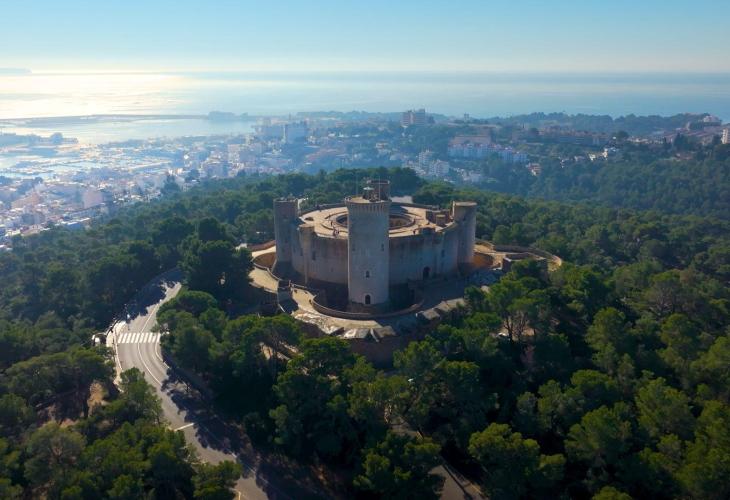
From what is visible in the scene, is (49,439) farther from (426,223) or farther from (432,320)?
(426,223)

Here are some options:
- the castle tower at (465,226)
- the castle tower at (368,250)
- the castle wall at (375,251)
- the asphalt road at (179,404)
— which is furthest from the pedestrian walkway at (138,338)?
the castle tower at (465,226)

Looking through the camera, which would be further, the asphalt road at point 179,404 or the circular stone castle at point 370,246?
the circular stone castle at point 370,246

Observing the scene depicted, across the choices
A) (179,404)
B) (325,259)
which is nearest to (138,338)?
(179,404)

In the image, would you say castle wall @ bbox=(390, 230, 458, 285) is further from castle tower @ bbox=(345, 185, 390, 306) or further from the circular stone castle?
castle tower @ bbox=(345, 185, 390, 306)

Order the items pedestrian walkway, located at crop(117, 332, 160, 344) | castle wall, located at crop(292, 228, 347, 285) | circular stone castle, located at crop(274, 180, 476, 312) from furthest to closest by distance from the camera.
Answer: castle wall, located at crop(292, 228, 347, 285) < pedestrian walkway, located at crop(117, 332, 160, 344) < circular stone castle, located at crop(274, 180, 476, 312)

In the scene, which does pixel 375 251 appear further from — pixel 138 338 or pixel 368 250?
pixel 138 338

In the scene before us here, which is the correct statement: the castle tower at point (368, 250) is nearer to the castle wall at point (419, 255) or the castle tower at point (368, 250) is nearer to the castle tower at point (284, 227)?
the castle wall at point (419, 255)

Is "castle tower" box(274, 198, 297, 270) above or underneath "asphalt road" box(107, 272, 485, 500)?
above

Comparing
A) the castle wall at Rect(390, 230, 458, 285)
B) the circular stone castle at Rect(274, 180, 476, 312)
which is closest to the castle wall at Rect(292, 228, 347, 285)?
the circular stone castle at Rect(274, 180, 476, 312)
